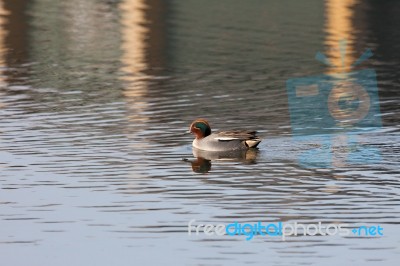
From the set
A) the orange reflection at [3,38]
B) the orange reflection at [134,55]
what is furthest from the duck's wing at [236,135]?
the orange reflection at [3,38]

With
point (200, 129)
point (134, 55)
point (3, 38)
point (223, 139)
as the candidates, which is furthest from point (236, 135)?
point (3, 38)

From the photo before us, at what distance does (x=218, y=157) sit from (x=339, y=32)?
27.0 metres

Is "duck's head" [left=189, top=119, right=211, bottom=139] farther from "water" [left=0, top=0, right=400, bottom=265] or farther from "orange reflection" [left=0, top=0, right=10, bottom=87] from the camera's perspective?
"orange reflection" [left=0, top=0, right=10, bottom=87]

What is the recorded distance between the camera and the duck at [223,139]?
29.6 metres

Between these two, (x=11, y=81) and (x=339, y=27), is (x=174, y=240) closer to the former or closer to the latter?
(x=11, y=81)

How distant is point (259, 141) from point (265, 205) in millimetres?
5737

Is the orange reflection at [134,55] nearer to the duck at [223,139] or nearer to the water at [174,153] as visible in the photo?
the water at [174,153]

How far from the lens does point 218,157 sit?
2956 cm

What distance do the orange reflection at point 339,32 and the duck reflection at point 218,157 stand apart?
14.4 m

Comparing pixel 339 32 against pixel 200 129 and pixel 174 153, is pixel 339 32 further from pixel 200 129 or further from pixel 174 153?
pixel 174 153

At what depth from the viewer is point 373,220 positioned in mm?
22422

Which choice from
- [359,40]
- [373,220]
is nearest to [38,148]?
[373,220]

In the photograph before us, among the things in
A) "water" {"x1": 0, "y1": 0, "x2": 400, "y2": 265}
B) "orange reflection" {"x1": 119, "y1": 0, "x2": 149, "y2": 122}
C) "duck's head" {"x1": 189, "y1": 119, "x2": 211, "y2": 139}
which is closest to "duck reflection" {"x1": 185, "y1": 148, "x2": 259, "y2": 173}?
"water" {"x1": 0, "y1": 0, "x2": 400, "y2": 265}

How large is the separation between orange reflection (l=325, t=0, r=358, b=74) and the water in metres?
0.18
